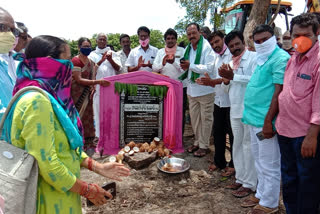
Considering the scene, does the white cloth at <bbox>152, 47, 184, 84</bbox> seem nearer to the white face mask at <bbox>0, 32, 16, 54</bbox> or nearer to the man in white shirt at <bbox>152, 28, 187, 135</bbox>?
the man in white shirt at <bbox>152, 28, 187, 135</bbox>

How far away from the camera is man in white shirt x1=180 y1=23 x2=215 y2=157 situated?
14.7ft

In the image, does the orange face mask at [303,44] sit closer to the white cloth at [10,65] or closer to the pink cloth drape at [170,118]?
the white cloth at [10,65]

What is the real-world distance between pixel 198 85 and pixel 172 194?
1960 millimetres

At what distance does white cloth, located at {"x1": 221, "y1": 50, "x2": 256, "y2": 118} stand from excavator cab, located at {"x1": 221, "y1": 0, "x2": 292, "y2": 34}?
527 cm

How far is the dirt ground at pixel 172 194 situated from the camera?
10.2 ft

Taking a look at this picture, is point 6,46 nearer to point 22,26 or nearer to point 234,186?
point 22,26

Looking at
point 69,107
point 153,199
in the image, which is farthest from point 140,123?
point 69,107

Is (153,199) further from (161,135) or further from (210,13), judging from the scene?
(210,13)

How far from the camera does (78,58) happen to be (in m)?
4.40

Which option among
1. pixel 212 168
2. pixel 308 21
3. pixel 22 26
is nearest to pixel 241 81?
pixel 308 21

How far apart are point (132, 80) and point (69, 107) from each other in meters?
3.21

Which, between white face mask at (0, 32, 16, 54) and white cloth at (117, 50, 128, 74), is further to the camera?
white cloth at (117, 50, 128, 74)

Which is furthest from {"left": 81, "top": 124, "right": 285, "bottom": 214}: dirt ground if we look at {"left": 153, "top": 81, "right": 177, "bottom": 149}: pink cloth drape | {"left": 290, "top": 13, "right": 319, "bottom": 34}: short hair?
{"left": 290, "top": 13, "right": 319, "bottom": 34}: short hair

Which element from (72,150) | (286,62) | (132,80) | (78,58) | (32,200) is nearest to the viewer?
(32,200)
